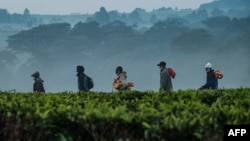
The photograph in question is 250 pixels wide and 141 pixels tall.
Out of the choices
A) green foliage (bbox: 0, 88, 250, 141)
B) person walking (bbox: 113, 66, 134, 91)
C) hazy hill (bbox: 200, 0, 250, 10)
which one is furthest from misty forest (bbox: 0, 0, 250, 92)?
green foliage (bbox: 0, 88, 250, 141)

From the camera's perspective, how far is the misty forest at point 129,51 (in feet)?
200

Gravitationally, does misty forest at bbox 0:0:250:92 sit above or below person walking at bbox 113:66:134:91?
above

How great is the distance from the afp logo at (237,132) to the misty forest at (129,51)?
180 feet

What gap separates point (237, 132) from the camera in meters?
4.53

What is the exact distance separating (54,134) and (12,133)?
15.2 inches

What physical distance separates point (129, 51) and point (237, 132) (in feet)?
203

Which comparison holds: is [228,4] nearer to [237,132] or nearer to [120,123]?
[120,123]

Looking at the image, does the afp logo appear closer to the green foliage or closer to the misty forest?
the green foliage

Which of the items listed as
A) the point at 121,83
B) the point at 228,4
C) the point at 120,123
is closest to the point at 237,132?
the point at 120,123

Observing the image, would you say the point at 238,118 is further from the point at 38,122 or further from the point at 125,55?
the point at 125,55

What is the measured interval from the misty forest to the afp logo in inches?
2157

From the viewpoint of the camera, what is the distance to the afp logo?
4.47 metres

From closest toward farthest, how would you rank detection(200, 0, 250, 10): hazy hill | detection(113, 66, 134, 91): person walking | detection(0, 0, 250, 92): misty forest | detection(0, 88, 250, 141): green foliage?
detection(0, 88, 250, 141): green foliage < detection(113, 66, 134, 91): person walking < detection(0, 0, 250, 92): misty forest < detection(200, 0, 250, 10): hazy hill

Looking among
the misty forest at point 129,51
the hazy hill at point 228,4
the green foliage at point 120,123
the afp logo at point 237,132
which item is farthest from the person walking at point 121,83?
the hazy hill at point 228,4
